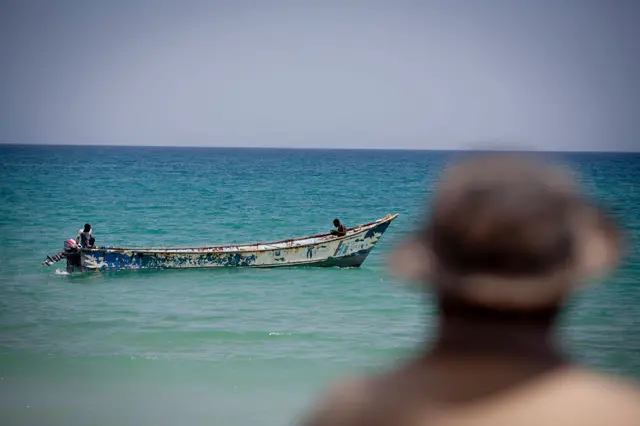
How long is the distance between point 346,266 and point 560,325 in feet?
67.4

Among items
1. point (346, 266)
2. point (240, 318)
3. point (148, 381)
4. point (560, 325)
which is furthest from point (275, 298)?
point (560, 325)

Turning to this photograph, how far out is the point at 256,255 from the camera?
20.9 metres

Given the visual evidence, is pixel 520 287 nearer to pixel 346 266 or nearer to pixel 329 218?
pixel 346 266

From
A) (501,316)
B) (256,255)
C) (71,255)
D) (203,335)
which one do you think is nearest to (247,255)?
(256,255)

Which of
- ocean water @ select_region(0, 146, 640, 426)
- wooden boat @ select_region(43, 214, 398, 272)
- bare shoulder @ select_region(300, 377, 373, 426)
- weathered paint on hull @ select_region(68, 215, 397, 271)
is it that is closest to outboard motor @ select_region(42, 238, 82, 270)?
wooden boat @ select_region(43, 214, 398, 272)

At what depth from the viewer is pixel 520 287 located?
37.9 inches

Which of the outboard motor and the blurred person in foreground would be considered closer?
the blurred person in foreground

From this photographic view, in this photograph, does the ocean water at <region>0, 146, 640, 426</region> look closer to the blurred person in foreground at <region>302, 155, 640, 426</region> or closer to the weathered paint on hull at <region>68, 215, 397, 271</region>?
the blurred person in foreground at <region>302, 155, 640, 426</region>

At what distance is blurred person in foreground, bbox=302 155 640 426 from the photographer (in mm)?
923

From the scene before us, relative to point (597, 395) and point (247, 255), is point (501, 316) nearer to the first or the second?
point (597, 395)

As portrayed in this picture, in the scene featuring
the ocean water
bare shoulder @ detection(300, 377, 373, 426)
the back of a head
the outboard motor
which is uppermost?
the back of a head

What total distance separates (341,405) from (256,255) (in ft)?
65.7

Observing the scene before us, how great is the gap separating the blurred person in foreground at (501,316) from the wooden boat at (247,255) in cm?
1970

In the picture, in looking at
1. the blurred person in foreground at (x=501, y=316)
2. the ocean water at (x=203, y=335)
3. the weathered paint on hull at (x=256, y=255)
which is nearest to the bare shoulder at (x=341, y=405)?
the blurred person in foreground at (x=501, y=316)
